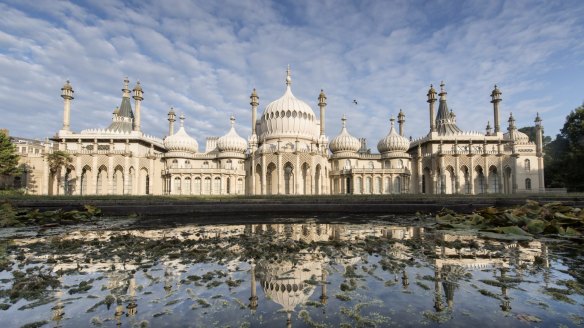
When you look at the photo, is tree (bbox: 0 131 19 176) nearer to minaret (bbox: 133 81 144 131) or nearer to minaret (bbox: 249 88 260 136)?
minaret (bbox: 133 81 144 131)

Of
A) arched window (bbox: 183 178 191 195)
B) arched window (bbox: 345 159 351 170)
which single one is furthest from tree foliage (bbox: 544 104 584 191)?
arched window (bbox: 183 178 191 195)

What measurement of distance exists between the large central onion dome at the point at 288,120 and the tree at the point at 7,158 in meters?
34.1

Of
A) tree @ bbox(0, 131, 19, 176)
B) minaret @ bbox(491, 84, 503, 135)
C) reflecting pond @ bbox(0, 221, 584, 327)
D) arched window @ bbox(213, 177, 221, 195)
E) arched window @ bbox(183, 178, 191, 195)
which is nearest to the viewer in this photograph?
reflecting pond @ bbox(0, 221, 584, 327)

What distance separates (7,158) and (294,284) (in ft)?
172

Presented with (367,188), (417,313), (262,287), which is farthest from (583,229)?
(367,188)

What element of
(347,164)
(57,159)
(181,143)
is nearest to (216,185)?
(181,143)

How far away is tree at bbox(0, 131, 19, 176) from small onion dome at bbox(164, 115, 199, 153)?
1936 centimetres

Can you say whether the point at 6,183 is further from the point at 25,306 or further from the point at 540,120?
the point at 540,120

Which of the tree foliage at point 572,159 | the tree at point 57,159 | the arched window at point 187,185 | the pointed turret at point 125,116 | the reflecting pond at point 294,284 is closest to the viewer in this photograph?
the reflecting pond at point 294,284

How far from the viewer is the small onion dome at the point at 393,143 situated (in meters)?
49.3

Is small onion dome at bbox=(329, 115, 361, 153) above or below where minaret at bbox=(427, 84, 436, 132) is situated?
below

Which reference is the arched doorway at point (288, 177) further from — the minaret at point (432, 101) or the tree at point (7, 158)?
the tree at point (7, 158)

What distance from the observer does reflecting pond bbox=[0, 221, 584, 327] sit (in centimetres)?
340

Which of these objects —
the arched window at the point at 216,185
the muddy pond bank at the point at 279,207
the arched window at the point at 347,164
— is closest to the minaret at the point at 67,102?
the arched window at the point at 216,185
